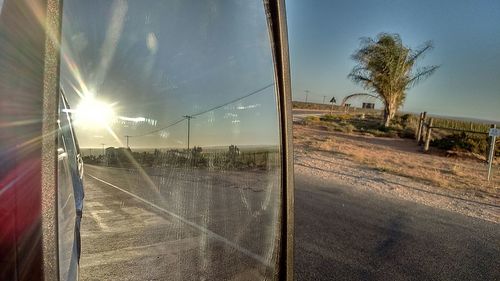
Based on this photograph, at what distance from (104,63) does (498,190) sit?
419 inches

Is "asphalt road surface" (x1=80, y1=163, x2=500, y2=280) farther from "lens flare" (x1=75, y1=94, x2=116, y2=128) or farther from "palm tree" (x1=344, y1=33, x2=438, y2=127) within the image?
"palm tree" (x1=344, y1=33, x2=438, y2=127)

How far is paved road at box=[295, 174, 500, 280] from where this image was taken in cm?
359

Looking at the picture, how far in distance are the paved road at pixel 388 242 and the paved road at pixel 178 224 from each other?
209 centimetres

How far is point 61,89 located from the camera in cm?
77

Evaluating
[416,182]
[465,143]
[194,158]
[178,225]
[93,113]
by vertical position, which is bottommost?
[465,143]

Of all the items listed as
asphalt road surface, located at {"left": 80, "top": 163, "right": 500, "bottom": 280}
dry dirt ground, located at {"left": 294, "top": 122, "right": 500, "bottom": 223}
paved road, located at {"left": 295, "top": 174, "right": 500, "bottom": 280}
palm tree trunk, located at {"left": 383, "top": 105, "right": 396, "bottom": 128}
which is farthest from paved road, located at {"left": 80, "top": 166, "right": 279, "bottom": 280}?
palm tree trunk, located at {"left": 383, "top": 105, "right": 396, "bottom": 128}

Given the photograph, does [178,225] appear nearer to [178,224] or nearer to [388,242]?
[178,224]

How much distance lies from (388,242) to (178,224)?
395 cm

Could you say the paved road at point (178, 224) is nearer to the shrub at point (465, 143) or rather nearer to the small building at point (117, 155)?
the small building at point (117, 155)

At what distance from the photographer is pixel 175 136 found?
1.08 m

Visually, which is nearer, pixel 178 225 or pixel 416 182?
pixel 178 225

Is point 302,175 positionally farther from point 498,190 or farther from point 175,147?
point 175,147

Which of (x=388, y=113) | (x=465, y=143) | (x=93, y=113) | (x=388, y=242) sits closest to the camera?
(x=93, y=113)

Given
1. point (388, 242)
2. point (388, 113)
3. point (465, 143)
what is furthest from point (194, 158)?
point (388, 113)
